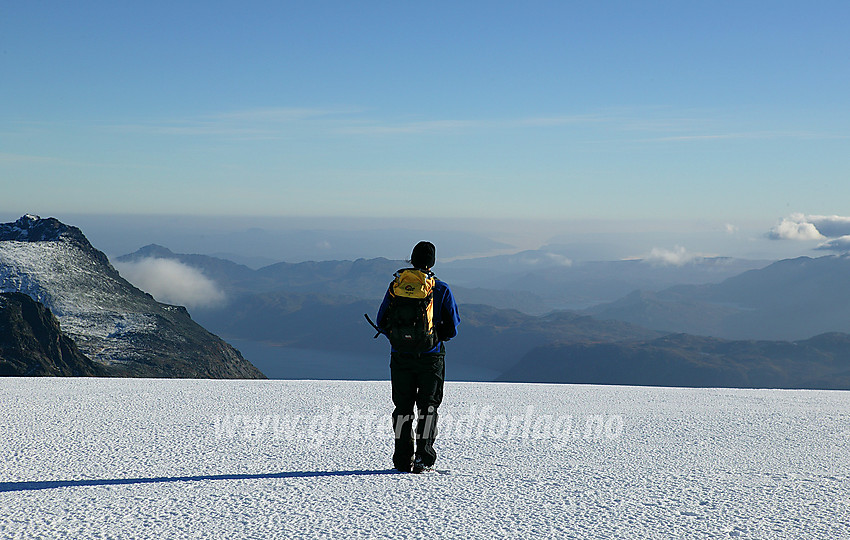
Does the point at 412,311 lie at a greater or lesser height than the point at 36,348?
greater

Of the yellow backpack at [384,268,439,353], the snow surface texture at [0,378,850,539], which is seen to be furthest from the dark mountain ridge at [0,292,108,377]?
the yellow backpack at [384,268,439,353]

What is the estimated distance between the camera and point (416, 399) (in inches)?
247

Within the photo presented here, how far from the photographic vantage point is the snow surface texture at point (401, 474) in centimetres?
479

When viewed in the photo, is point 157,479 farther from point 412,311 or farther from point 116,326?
point 116,326

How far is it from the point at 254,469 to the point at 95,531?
190 centimetres

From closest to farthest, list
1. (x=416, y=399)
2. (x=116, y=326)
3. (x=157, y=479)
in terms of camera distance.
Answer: (x=157, y=479)
(x=416, y=399)
(x=116, y=326)

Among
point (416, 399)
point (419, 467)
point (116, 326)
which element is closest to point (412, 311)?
point (416, 399)

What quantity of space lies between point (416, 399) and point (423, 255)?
1.32m

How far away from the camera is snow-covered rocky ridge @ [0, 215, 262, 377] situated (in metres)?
155

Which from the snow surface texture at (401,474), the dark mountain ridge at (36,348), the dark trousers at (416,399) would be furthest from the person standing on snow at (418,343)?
the dark mountain ridge at (36,348)

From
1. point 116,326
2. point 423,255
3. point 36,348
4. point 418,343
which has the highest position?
point 423,255

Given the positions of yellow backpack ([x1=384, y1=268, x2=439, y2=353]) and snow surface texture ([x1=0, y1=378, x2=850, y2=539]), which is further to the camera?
yellow backpack ([x1=384, y1=268, x2=439, y2=353])

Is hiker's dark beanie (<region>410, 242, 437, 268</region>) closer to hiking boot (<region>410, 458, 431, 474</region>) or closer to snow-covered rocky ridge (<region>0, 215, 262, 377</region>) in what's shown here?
hiking boot (<region>410, 458, 431, 474</region>)

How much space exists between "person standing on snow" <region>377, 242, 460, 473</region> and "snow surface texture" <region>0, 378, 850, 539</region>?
1.11 feet
